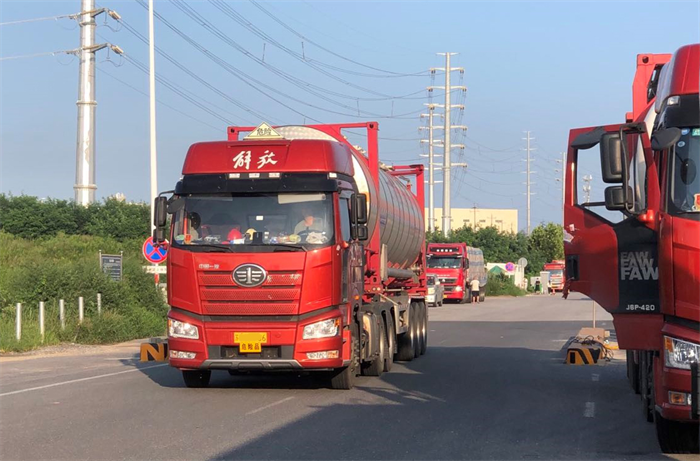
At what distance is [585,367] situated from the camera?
61.3 feet

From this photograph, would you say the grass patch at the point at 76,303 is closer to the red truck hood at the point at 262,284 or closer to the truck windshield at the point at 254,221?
the truck windshield at the point at 254,221

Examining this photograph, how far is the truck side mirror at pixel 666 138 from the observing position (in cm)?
849

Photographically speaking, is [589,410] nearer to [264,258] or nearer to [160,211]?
[264,258]

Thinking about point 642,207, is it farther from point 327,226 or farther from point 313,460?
point 327,226

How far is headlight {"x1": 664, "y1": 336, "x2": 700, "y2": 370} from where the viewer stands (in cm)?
805

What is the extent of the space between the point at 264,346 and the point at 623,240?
5.48 metres

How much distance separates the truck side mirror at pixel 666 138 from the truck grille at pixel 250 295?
226 inches

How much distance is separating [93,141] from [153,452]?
4551cm

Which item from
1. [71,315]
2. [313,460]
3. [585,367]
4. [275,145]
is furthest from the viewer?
[71,315]

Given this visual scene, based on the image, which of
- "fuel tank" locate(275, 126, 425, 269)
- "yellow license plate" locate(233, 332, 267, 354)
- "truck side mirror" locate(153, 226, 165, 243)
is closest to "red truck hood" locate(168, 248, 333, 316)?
"yellow license plate" locate(233, 332, 267, 354)

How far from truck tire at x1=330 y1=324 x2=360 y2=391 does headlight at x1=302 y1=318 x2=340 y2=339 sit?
821mm

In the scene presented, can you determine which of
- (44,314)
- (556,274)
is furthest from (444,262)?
(44,314)

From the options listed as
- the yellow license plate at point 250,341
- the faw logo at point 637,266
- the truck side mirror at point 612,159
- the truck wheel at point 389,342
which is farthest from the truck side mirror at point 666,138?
the truck wheel at point 389,342

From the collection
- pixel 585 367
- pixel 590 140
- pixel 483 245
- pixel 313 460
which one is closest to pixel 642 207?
pixel 590 140
